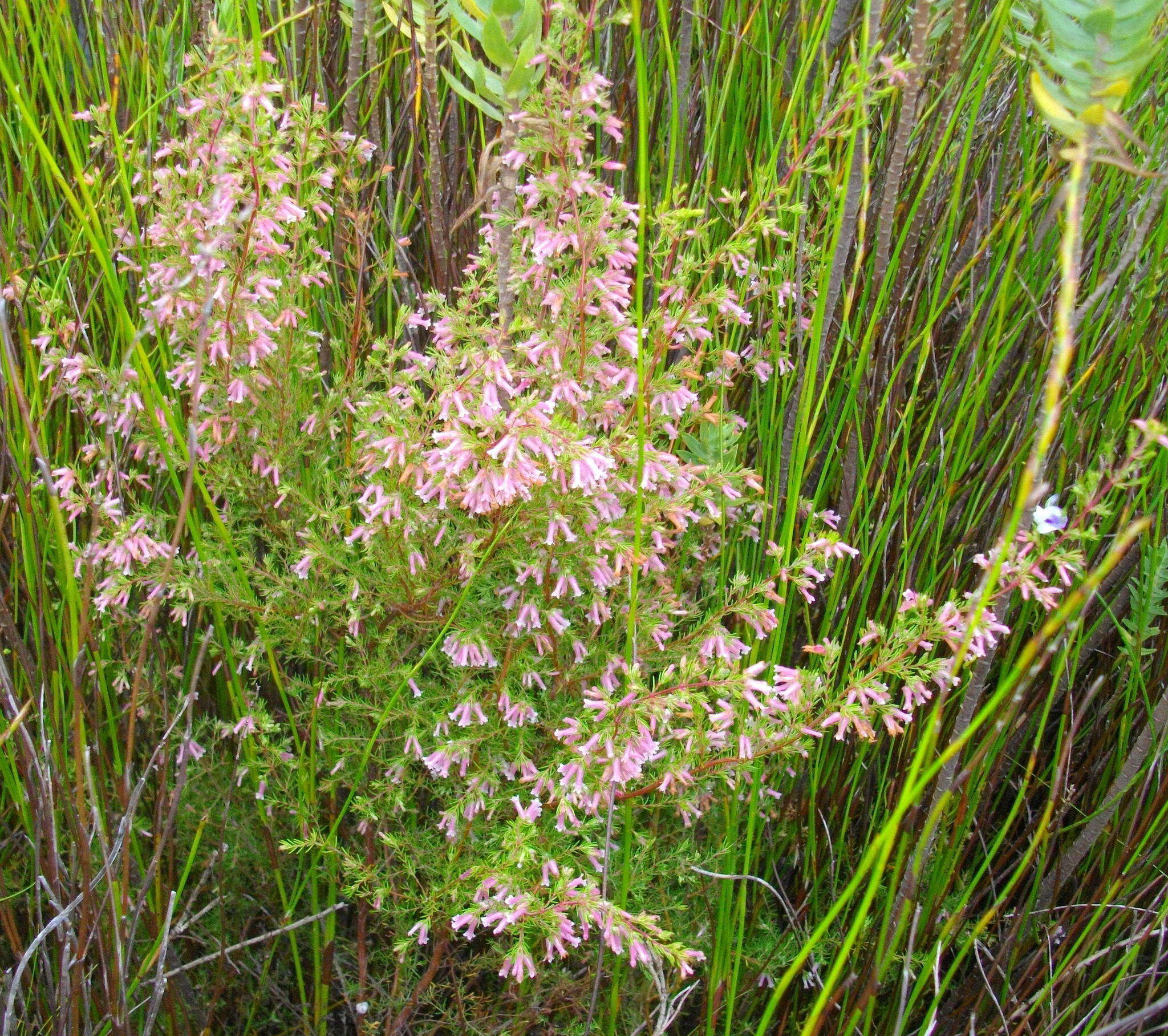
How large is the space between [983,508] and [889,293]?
0.97 feet

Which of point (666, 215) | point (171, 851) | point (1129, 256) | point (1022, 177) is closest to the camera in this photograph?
point (1129, 256)

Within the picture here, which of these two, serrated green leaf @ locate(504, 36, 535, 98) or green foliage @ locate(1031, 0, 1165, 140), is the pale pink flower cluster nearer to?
serrated green leaf @ locate(504, 36, 535, 98)

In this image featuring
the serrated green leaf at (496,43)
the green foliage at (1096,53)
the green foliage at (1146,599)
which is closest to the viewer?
the green foliage at (1096,53)

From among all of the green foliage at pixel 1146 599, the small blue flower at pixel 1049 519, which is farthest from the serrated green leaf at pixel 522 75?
the green foliage at pixel 1146 599

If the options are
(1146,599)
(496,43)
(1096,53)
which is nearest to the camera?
(1096,53)

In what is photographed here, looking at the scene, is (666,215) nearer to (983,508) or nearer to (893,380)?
(893,380)

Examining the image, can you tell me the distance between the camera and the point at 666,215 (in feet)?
3.06

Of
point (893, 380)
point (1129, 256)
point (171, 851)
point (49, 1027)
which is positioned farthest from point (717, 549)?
point (49, 1027)

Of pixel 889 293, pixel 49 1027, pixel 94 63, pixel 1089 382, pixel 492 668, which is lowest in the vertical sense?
pixel 49 1027

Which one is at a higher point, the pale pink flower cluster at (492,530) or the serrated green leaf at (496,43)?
the serrated green leaf at (496,43)

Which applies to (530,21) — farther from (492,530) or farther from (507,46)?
(492,530)

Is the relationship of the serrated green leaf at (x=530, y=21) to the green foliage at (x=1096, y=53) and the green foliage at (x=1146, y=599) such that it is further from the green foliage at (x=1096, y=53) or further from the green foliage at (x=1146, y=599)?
the green foliage at (x=1146, y=599)

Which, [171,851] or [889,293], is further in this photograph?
[889,293]

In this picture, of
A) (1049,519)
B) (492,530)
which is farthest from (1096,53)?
(492,530)
